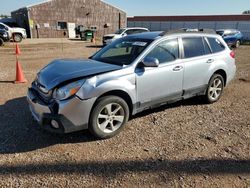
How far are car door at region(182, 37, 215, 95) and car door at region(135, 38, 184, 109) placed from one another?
20 cm

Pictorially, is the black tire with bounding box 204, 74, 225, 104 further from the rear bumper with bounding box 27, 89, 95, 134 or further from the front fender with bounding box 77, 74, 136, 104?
the rear bumper with bounding box 27, 89, 95, 134

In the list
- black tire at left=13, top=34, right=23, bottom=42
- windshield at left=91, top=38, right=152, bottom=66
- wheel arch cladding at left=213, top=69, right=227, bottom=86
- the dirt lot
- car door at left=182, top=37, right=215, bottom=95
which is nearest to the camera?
the dirt lot

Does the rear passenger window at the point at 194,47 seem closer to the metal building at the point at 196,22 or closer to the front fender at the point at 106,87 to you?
the front fender at the point at 106,87

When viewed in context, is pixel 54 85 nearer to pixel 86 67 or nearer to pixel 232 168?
pixel 86 67

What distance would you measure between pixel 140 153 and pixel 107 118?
30.6 inches

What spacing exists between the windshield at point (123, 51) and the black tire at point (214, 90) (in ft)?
6.36

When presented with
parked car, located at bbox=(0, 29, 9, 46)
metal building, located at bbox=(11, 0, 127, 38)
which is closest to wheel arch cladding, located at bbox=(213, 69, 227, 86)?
parked car, located at bbox=(0, 29, 9, 46)

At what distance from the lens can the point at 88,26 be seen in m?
36.1

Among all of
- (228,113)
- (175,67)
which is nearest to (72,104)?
(175,67)

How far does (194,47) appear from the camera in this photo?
5145 mm

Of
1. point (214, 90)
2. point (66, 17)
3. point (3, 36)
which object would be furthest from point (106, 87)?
point (66, 17)

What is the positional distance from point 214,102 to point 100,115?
3.16m

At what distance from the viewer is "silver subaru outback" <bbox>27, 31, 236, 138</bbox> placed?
142 inches

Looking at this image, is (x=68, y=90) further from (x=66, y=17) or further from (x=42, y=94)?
(x=66, y=17)
